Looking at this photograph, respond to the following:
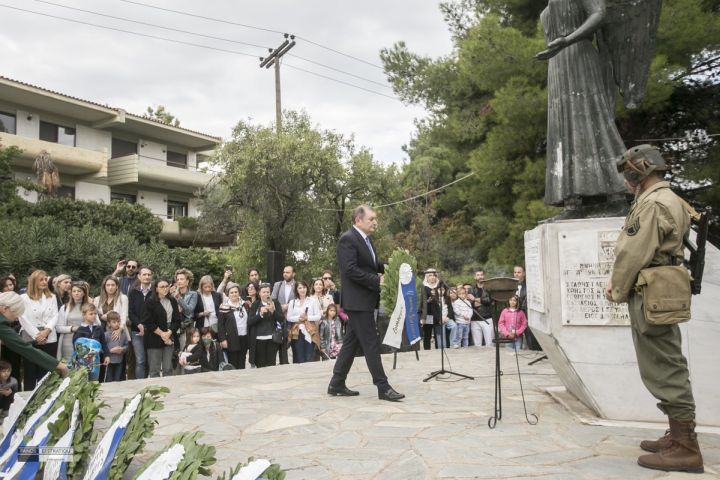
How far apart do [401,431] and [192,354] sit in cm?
484

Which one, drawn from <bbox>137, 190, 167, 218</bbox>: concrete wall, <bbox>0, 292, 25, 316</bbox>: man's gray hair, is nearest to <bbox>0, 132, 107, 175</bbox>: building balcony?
<bbox>137, 190, 167, 218</bbox>: concrete wall

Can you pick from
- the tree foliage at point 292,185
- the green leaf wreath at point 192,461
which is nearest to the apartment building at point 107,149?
the tree foliage at point 292,185

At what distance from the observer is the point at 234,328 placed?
8.46 metres

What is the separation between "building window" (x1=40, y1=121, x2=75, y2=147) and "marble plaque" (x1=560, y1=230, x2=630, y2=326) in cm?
2568

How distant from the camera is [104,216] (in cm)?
2191

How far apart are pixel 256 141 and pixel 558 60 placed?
55.3ft

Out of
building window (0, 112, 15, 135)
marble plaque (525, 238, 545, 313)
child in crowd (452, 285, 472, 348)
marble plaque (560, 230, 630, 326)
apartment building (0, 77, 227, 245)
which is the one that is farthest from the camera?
apartment building (0, 77, 227, 245)

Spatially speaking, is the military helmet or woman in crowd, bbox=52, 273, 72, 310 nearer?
the military helmet

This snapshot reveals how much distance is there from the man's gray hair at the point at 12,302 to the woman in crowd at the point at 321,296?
5.25 meters

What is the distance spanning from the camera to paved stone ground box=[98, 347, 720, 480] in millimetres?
3277

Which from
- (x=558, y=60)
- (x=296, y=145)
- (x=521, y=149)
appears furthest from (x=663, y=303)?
(x=296, y=145)

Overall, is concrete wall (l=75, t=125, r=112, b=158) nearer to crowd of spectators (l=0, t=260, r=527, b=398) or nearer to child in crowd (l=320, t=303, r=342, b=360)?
crowd of spectators (l=0, t=260, r=527, b=398)

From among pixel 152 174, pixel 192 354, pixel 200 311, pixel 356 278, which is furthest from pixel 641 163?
pixel 152 174

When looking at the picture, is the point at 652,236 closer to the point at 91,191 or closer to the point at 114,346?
the point at 114,346
